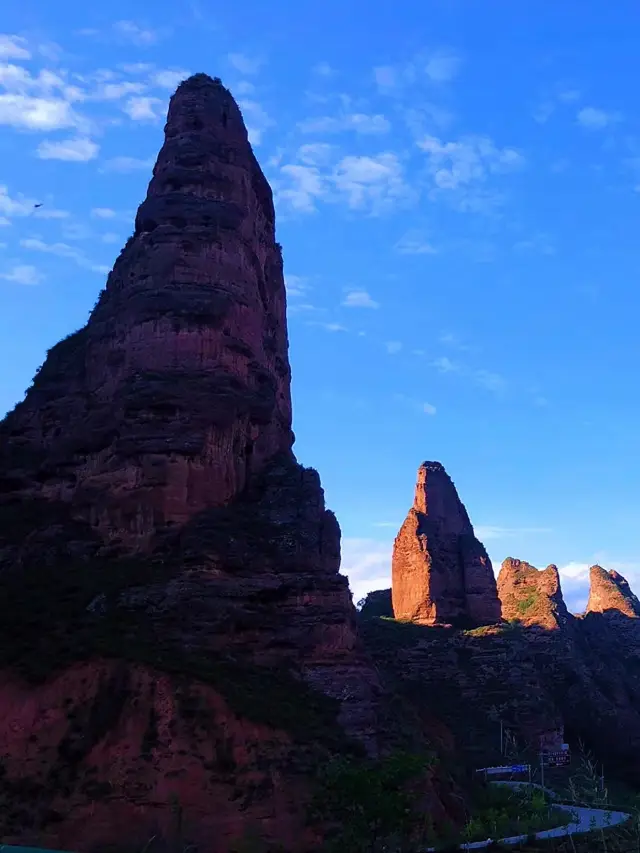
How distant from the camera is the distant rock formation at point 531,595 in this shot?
10400cm

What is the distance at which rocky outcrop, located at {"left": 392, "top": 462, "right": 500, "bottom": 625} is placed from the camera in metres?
96.6

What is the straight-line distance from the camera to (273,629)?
41719 millimetres

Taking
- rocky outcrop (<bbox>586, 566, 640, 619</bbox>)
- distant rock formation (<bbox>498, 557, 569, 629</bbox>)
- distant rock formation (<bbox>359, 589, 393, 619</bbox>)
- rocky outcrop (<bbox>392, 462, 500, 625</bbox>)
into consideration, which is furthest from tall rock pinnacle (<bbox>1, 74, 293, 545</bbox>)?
rocky outcrop (<bbox>586, 566, 640, 619</bbox>)

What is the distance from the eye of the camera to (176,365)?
51.0 meters

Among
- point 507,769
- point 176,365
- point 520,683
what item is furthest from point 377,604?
point 176,365

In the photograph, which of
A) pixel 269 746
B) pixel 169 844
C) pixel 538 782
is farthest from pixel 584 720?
pixel 169 844

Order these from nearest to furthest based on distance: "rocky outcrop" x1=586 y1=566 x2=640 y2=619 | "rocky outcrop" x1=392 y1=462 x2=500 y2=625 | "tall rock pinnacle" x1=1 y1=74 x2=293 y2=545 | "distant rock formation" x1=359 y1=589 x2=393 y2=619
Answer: "tall rock pinnacle" x1=1 y1=74 x2=293 y2=545
"rocky outcrop" x1=392 y1=462 x2=500 y2=625
"distant rock formation" x1=359 y1=589 x2=393 y2=619
"rocky outcrop" x1=586 y1=566 x2=640 y2=619

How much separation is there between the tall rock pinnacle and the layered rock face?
5.8 inches

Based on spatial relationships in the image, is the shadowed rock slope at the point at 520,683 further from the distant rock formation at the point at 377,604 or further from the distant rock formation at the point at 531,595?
the distant rock formation at the point at 377,604

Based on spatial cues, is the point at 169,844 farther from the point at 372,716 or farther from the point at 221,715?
the point at 372,716

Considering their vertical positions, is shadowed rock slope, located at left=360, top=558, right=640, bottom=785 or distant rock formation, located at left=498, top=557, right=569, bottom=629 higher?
distant rock formation, located at left=498, top=557, right=569, bottom=629

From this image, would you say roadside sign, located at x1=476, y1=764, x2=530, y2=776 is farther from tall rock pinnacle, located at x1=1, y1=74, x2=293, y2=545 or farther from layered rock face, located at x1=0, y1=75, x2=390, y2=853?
tall rock pinnacle, located at x1=1, y1=74, x2=293, y2=545

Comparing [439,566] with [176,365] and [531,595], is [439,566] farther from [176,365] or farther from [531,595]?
[176,365]

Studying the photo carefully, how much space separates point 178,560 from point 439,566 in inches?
2400
